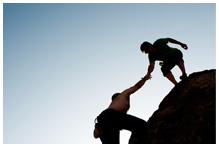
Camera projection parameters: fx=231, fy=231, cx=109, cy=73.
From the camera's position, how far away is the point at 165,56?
314 inches

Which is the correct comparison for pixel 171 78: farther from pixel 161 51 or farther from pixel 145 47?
pixel 145 47

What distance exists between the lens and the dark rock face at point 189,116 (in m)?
4.85

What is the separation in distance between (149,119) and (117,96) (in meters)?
1.05

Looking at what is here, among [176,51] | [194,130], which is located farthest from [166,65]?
[194,130]

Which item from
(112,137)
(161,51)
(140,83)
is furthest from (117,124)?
(161,51)

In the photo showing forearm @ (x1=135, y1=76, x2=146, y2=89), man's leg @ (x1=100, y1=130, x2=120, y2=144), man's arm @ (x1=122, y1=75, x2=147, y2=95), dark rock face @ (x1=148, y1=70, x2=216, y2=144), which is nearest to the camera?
dark rock face @ (x1=148, y1=70, x2=216, y2=144)

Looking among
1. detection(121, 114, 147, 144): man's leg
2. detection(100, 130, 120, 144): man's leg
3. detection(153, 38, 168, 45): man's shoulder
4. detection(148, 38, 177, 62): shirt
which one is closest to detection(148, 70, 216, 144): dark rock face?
detection(121, 114, 147, 144): man's leg

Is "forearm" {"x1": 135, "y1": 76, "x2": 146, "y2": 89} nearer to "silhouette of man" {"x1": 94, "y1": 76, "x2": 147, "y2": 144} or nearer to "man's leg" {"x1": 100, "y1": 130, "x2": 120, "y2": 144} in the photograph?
"silhouette of man" {"x1": 94, "y1": 76, "x2": 147, "y2": 144}

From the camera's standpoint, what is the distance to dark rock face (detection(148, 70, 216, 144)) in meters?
4.85

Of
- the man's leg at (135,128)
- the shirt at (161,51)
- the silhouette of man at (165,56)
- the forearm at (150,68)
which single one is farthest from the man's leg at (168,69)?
the man's leg at (135,128)

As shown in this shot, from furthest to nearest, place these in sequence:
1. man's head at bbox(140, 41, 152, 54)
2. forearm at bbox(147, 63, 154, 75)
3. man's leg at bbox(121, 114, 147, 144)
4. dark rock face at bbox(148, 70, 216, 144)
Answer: man's head at bbox(140, 41, 152, 54), forearm at bbox(147, 63, 154, 75), man's leg at bbox(121, 114, 147, 144), dark rock face at bbox(148, 70, 216, 144)

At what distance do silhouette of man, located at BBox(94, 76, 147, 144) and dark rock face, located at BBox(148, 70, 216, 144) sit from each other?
0.27 m

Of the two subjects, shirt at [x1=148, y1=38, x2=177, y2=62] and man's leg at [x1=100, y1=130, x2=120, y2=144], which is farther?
shirt at [x1=148, y1=38, x2=177, y2=62]

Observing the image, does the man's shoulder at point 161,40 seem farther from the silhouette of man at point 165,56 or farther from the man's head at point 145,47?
the man's head at point 145,47
